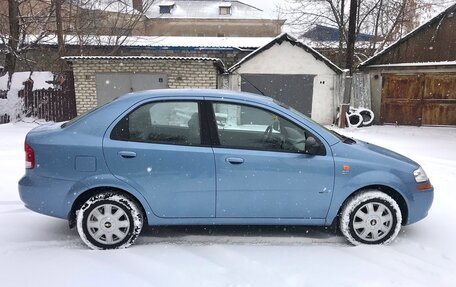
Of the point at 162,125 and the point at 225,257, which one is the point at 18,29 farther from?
the point at 225,257

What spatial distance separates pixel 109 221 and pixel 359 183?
94.3 inches

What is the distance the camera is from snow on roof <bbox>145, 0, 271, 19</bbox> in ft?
126

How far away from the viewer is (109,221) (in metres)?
3.41

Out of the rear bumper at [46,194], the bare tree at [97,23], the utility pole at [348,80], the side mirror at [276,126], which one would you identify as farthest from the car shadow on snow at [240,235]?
the bare tree at [97,23]

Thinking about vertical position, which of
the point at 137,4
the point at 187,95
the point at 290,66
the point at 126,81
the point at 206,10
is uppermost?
the point at 206,10

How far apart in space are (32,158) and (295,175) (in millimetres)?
2449

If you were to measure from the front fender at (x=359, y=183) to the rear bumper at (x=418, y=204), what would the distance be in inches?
6.0

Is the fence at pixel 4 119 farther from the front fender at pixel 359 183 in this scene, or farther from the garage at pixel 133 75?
the front fender at pixel 359 183

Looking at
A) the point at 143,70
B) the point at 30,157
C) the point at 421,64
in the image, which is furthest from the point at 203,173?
the point at 421,64

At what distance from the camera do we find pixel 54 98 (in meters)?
13.6

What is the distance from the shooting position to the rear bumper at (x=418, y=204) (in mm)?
3592

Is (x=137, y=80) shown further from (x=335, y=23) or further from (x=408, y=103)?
(x=335, y=23)

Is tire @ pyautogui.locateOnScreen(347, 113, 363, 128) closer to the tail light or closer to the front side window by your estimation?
the front side window

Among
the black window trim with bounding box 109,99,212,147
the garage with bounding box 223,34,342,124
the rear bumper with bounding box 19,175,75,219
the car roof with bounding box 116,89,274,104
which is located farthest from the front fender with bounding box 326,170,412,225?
the garage with bounding box 223,34,342,124
